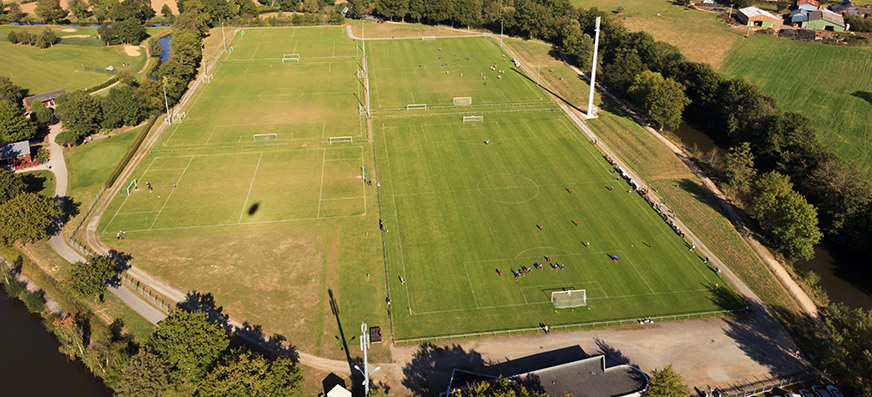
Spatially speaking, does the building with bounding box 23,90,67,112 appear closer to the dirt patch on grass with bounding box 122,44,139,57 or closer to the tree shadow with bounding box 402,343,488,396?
the dirt patch on grass with bounding box 122,44,139,57

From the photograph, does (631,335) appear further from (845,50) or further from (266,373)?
(845,50)

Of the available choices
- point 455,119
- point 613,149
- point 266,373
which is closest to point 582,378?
point 266,373

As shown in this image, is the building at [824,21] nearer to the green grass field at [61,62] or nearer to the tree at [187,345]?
the tree at [187,345]

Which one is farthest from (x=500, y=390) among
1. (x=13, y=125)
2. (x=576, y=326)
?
(x=13, y=125)

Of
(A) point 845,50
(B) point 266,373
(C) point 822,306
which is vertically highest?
(A) point 845,50

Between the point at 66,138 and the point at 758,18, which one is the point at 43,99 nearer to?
the point at 66,138

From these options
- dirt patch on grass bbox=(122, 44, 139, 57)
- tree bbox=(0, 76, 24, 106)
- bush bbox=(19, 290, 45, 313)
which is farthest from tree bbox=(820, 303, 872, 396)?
dirt patch on grass bbox=(122, 44, 139, 57)
